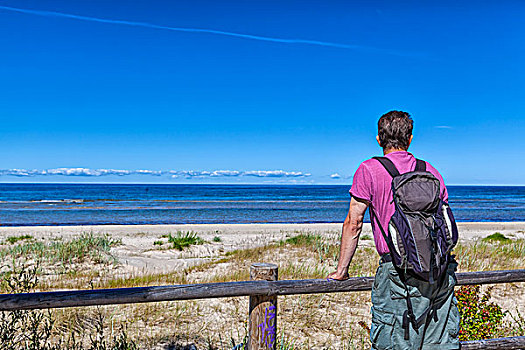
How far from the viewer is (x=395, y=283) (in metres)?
2.59

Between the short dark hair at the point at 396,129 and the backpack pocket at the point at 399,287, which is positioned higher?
the short dark hair at the point at 396,129

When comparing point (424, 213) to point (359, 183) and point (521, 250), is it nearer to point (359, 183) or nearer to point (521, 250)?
point (359, 183)

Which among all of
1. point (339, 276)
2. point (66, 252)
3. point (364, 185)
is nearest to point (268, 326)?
point (339, 276)

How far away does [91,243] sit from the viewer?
1095 cm

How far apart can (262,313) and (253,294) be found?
0.18 metres

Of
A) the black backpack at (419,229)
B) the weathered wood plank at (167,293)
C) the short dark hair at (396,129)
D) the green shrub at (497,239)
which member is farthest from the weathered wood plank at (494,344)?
the green shrub at (497,239)

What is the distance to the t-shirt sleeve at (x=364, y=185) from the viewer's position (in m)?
2.68

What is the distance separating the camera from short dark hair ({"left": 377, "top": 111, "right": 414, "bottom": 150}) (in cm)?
276

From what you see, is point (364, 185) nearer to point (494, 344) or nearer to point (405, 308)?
point (405, 308)

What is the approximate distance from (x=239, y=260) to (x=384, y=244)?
698cm

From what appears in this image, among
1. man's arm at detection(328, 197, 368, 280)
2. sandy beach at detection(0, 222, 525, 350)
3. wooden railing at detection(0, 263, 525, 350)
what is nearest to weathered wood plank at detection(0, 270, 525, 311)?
wooden railing at detection(0, 263, 525, 350)

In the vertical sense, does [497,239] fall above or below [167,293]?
below

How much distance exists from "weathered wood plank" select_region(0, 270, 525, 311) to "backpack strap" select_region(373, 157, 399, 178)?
936mm

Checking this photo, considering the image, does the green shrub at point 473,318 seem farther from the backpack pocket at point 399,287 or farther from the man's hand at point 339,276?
the backpack pocket at point 399,287
